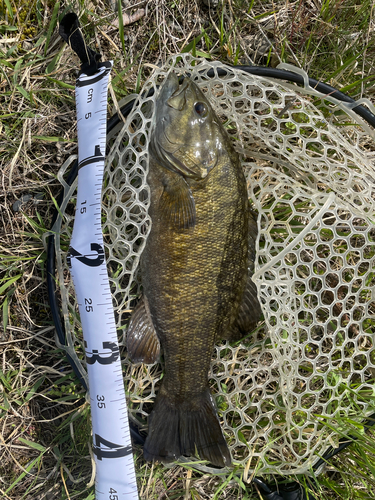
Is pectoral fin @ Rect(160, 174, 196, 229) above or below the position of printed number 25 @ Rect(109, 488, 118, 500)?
above

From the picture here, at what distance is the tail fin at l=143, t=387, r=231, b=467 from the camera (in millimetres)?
2322

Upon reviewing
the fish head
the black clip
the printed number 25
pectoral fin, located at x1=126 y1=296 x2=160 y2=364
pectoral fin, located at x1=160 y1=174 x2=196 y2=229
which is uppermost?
the black clip

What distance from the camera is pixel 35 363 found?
2.66 meters

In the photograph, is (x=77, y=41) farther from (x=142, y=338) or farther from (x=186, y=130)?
(x=142, y=338)

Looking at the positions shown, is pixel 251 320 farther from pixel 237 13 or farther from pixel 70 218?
pixel 237 13

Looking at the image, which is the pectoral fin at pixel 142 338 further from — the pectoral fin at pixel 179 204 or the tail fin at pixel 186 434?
the pectoral fin at pixel 179 204

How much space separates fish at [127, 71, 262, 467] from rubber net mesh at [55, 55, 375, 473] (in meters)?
0.12

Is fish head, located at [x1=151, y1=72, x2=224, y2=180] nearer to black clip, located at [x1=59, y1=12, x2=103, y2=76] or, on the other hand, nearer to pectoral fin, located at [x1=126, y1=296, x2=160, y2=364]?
black clip, located at [x1=59, y1=12, x2=103, y2=76]

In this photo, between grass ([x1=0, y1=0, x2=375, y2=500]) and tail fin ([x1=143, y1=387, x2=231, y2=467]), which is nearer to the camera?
tail fin ([x1=143, y1=387, x2=231, y2=467])

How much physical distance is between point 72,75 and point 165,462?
2.73 metres

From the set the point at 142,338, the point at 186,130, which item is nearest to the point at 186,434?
the point at 142,338

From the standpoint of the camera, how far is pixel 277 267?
7.84ft

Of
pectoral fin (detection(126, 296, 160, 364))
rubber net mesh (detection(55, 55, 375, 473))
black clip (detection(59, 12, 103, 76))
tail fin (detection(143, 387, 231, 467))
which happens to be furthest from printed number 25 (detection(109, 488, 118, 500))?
black clip (detection(59, 12, 103, 76))

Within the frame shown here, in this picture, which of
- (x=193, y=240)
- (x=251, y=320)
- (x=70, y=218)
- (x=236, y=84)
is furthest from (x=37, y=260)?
(x=236, y=84)
